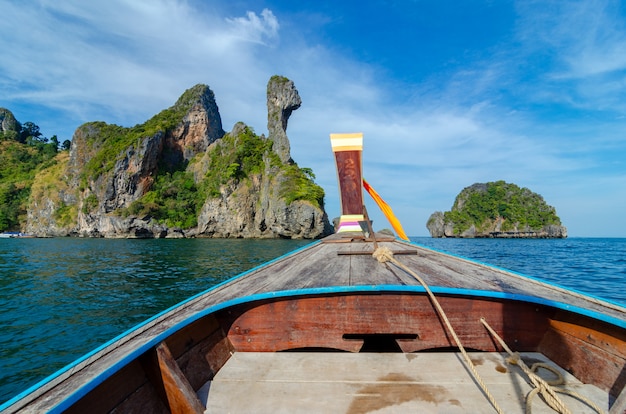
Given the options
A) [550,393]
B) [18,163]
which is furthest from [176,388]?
[18,163]

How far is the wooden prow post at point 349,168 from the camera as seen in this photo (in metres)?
6.41

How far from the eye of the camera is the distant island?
3226 inches

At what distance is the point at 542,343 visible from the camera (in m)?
2.44

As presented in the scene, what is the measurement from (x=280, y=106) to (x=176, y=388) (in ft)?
208

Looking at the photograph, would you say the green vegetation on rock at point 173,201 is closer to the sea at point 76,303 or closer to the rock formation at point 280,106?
the rock formation at point 280,106

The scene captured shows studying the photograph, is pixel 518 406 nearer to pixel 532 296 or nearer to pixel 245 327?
pixel 532 296

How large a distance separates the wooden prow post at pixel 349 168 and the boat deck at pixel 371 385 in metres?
4.18

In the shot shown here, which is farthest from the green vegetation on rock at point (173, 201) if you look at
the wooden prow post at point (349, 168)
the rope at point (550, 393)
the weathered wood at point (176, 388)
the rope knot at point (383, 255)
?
the rope at point (550, 393)

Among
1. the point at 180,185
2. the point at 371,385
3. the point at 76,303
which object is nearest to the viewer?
the point at 371,385

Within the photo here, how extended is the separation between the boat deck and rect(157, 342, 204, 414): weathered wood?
144 millimetres

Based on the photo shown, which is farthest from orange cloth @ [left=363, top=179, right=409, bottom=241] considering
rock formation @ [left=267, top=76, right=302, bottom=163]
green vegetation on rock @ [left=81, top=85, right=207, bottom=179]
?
green vegetation on rock @ [left=81, top=85, right=207, bottom=179]

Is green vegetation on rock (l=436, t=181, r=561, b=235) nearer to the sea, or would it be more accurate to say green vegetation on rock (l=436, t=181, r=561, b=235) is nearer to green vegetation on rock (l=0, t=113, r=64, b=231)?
the sea

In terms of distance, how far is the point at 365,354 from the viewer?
253cm

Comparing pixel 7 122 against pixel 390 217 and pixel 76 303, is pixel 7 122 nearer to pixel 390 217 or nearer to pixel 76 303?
pixel 76 303
